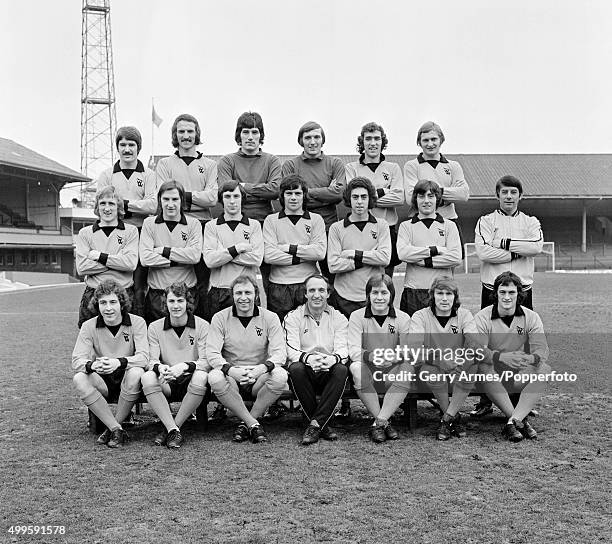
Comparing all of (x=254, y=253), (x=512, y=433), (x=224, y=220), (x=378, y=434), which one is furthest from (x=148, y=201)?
(x=512, y=433)

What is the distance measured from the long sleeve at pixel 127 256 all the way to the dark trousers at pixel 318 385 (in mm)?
1494

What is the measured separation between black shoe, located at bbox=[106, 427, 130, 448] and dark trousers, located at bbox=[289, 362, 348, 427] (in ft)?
4.07

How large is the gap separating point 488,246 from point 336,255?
3.99ft

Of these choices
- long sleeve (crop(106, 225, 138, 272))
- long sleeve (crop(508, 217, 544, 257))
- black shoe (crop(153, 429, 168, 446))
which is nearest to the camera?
black shoe (crop(153, 429, 168, 446))

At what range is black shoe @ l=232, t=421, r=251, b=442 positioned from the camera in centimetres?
470

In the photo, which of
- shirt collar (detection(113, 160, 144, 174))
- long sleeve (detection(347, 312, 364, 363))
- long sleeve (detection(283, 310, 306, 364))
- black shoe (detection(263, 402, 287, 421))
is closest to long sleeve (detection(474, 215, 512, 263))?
long sleeve (detection(347, 312, 364, 363))

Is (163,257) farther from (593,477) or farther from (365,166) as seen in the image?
(593,477)

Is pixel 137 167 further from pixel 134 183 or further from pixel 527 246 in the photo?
pixel 527 246

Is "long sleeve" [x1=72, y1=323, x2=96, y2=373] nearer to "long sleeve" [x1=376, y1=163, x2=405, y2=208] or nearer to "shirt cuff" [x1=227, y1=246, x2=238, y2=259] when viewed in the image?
"shirt cuff" [x1=227, y1=246, x2=238, y2=259]

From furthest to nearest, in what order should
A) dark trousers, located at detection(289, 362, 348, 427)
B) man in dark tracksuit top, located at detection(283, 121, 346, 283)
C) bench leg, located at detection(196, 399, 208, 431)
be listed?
man in dark tracksuit top, located at detection(283, 121, 346, 283) < bench leg, located at detection(196, 399, 208, 431) < dark trousers, located at detection(289, 362, 348, 427)

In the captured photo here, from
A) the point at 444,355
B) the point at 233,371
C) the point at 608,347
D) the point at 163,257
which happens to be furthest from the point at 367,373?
the point at 608,347

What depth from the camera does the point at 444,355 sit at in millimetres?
4898

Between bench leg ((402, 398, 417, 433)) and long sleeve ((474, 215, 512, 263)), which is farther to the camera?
long sleeve ((474, 215, 512, 263))

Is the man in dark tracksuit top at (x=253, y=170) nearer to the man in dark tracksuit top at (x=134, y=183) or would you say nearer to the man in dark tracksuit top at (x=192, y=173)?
the man in dark tracksuit top at (x=192, y=173)
